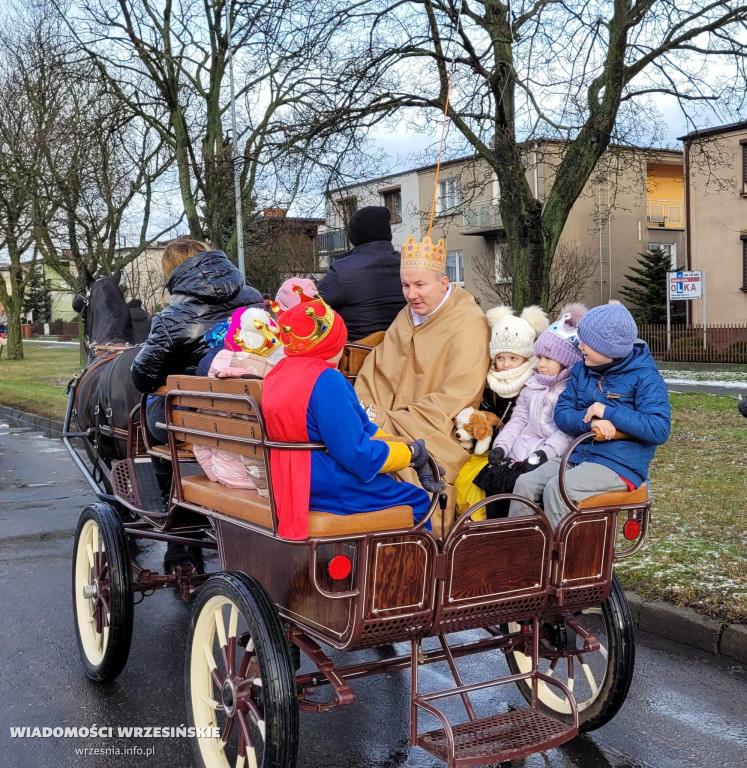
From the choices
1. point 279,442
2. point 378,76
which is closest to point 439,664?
point 279,442

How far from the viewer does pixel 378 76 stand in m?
10.9

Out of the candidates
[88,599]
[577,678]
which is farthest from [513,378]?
[88,599]

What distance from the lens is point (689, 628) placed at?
15.5ft

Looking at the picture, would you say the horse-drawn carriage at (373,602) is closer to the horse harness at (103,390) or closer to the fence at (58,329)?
the horse harness at (103,390)

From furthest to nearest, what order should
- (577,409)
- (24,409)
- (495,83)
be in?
(24,409)
(495,83)
(577,409)

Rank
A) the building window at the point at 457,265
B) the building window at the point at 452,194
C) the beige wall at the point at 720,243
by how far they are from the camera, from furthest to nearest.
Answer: the building window at the point at 457,265
the beige wall at the point at 720,243
the building window at the point at 452,194

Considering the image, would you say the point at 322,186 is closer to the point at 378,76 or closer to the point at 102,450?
the point at 378,76

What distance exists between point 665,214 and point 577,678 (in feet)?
115

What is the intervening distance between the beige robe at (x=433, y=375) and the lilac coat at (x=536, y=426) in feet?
0.68

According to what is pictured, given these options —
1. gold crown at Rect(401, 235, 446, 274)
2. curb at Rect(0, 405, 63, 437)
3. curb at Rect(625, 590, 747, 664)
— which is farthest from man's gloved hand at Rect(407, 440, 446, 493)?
curb at Rect(0, 405, 63, 437)

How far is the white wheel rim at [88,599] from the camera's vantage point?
445cm

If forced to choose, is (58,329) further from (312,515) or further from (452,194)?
(312,515)

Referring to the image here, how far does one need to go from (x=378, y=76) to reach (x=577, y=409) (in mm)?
8463

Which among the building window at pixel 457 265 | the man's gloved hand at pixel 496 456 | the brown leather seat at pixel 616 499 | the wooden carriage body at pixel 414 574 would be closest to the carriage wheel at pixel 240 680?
the wooden carriage body at pixel 414 574
